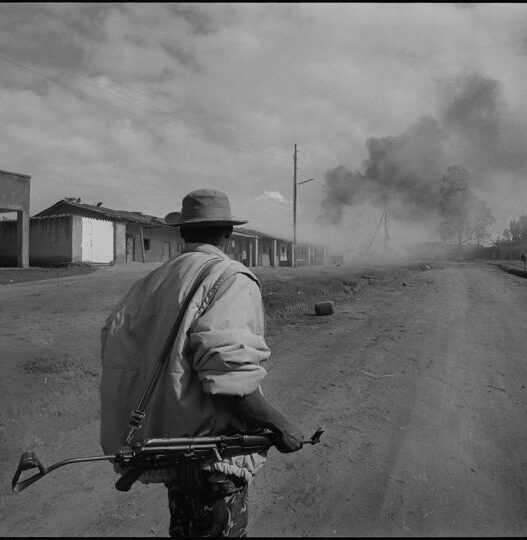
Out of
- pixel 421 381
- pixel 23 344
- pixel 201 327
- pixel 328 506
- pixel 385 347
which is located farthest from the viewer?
pixel 385 347

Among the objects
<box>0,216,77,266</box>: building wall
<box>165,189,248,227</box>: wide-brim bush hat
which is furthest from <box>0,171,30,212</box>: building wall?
<box>165,189,248,227</box>: wide-brim bush hat

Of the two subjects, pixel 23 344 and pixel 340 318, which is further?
pixel 340 318

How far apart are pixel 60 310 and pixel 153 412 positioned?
8.43 m

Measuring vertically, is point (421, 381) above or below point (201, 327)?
below

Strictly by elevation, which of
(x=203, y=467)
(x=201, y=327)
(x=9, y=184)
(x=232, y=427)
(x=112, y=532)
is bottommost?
(x=112, y=532)

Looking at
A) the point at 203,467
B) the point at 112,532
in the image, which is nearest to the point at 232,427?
the point at 203,467

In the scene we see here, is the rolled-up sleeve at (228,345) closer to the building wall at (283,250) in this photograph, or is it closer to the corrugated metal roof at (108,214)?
the corrugated metal roof at (108,214)

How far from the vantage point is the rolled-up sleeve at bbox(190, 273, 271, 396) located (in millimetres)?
1473

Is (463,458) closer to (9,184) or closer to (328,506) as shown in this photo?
(328,506)

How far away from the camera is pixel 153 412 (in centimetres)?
157

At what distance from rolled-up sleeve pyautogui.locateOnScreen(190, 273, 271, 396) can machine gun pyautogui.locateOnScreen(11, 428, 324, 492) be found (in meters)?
0.18

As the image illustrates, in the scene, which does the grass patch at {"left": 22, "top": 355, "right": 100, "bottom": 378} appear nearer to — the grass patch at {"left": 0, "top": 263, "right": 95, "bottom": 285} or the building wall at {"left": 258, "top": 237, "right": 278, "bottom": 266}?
the grass patch at {"left": 0, "top": 263, "right": 95, "bottom": 285}

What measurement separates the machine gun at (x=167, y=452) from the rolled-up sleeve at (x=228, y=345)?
0.18m

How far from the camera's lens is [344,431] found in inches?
161
